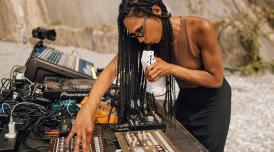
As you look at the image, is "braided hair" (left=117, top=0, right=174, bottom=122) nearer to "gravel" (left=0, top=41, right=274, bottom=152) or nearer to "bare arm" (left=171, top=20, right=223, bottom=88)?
"bare arm" (left=171, top=20, right=223, bottom=88)

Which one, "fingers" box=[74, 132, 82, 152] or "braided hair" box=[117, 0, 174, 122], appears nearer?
"fingers" box=[74, 132, 82, 152]

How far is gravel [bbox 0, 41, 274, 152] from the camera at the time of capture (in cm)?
377

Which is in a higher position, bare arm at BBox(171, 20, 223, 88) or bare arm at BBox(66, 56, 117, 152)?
bare arm at BBox(171, 20, 223, 88)

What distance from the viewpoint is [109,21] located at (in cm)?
937

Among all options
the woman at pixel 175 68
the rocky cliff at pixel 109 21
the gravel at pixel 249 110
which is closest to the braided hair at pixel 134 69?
the woman at pixel 175 68

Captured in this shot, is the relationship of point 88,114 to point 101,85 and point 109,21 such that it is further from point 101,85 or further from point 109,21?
point 109,21

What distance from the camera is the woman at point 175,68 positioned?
1448 mm

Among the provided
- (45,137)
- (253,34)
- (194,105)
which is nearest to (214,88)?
(194,105)

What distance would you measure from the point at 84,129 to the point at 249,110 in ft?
12.8

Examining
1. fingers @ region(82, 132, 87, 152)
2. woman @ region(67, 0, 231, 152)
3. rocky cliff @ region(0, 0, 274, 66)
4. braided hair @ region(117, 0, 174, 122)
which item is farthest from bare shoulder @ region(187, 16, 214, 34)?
rocky cliff @ region(0, 0, 274, 66)

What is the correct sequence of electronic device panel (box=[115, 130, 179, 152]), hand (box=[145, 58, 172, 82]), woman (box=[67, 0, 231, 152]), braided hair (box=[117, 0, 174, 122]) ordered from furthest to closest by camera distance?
braided hair (box=[117, 0, 174, 122]) < woman (box=[67, 0, 231, 152]) < hand (box=[145, 58, 172, 82]) < electronic device panel (box=[115, 130, 179, 152])

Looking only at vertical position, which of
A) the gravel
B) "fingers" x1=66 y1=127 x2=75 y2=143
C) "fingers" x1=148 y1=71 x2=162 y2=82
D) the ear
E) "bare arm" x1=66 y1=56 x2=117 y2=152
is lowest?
the gravel

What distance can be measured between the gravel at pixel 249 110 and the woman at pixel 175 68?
1907 mm

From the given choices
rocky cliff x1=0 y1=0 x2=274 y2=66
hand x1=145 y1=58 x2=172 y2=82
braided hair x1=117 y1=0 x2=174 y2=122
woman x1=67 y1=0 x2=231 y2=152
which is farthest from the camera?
rocky cliff x1=0 y1=0 x2=274 y2=66
